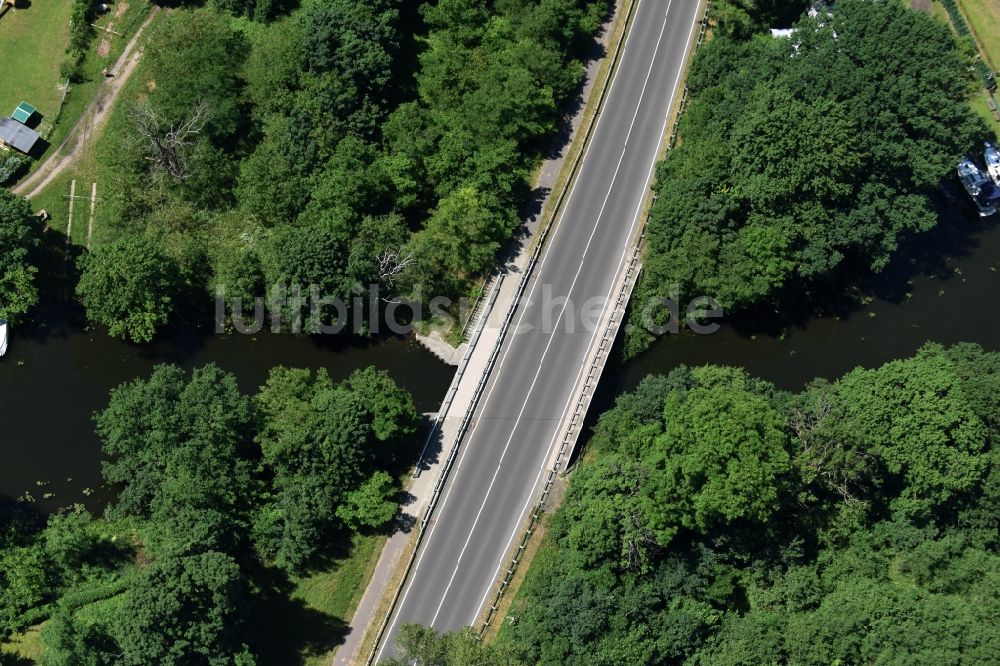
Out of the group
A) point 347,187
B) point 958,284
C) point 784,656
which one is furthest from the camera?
point 958,284

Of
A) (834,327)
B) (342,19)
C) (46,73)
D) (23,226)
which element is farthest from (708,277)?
(46,73)

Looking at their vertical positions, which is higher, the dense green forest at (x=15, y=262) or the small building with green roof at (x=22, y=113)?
the small building with green roof at (x=22, y=113)

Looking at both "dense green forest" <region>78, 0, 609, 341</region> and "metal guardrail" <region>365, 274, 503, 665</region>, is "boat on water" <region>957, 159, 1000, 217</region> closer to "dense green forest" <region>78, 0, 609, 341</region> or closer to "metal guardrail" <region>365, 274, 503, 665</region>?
"dense green forest" <region>78, 0, 609, 341</region>

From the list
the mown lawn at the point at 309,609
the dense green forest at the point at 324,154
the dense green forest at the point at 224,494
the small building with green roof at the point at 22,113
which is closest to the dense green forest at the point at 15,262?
the dense green forest at the point at 324,154

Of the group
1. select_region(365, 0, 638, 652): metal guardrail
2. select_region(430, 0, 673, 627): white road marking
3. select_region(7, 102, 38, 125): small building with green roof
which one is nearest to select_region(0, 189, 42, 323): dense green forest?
select_region(7, 102, 38, 125): small building with green roof

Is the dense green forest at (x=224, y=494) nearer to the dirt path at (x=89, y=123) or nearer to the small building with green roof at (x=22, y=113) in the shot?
the dirt path at (x=89, y=123)

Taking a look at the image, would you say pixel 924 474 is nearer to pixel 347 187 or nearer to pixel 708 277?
pixel 708 277
